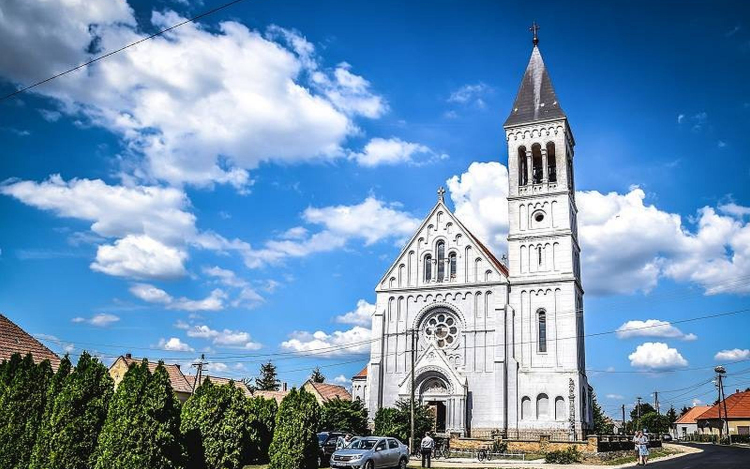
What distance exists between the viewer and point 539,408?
44.5 metres

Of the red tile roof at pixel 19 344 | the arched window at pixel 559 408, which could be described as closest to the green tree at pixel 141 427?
the red tile roof at pixel 19 344

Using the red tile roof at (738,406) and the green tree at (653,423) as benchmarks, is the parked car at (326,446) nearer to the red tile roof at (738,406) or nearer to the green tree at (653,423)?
the red tile roof at (738,406)

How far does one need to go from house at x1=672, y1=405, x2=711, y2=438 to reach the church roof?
87810mm

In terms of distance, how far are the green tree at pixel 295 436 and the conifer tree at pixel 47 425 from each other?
7.39 meters

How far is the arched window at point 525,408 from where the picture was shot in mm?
44562

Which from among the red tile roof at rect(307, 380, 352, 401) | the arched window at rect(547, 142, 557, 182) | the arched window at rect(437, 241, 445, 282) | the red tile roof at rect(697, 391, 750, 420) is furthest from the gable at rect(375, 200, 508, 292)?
the red tile roof at rect(697, 391, 750, 420)

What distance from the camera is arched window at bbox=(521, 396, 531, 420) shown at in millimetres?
44562

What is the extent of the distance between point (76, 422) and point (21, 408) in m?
4.35

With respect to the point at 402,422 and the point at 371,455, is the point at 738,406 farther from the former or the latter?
the point at 371,455

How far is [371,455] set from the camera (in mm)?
24859

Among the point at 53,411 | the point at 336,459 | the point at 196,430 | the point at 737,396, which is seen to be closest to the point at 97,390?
the point at 53,411

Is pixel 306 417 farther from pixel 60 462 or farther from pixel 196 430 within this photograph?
pixel 60 462

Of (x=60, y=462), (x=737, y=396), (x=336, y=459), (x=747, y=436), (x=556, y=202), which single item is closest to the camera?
(x=60, y=462)

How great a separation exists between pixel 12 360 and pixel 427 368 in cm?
3031
